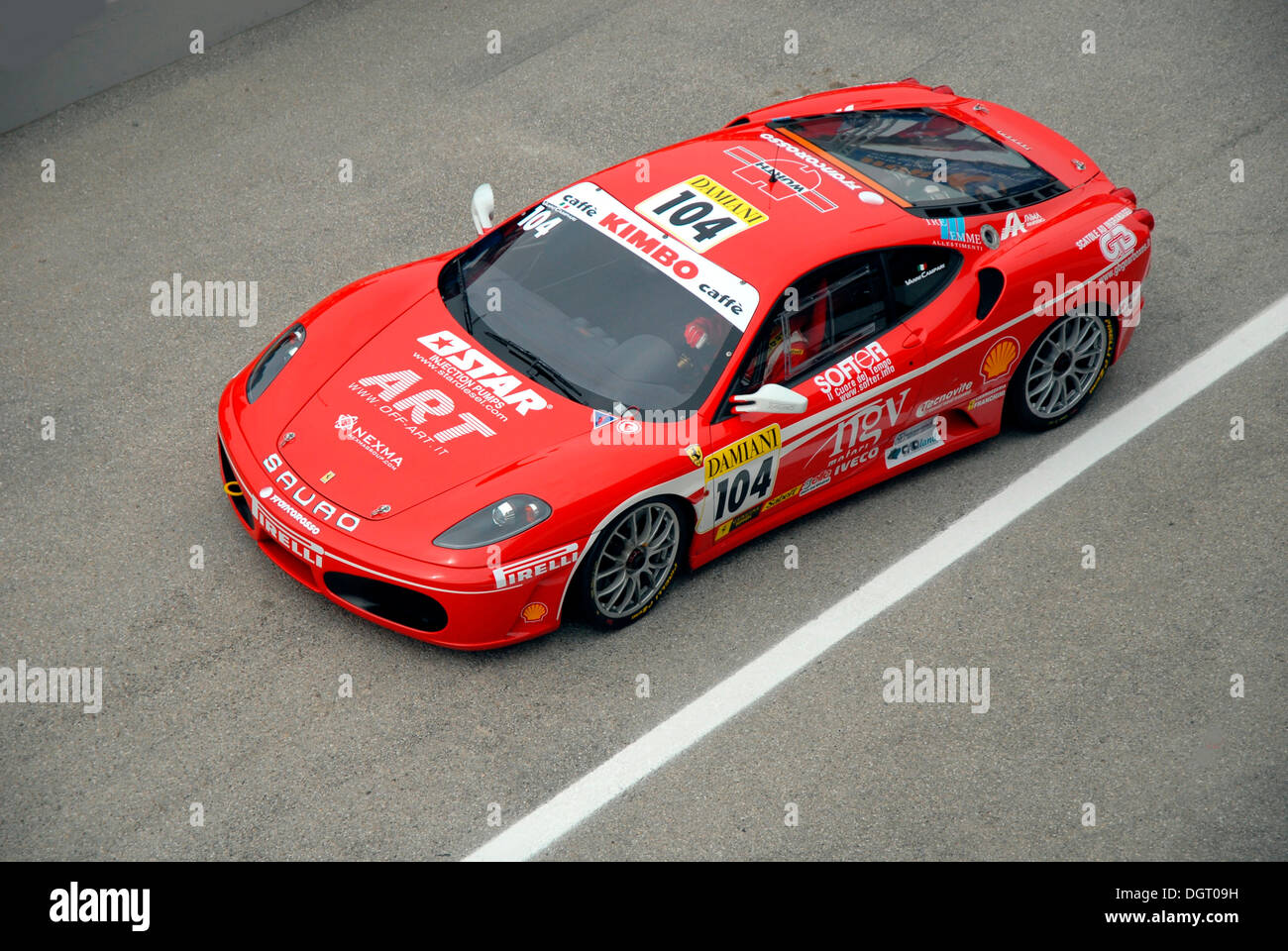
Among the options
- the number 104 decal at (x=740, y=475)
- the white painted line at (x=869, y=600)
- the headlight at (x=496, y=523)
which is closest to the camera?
the white painted line at (x=869, y=600)

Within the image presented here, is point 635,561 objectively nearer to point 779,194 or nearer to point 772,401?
point 772,401

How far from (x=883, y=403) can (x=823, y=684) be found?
1302 mm

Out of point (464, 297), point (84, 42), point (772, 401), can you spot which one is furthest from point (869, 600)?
point (84, 42)

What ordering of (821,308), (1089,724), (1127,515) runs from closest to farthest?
1. (1089,724)
2. (821,308)
3. (1127,515)

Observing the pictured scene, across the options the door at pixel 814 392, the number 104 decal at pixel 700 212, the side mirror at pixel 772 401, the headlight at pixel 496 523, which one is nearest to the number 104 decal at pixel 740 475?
the door at pixel 814 392

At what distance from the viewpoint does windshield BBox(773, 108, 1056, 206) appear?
6.40m

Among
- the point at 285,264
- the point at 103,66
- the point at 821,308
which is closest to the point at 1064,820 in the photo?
the point at 821,308

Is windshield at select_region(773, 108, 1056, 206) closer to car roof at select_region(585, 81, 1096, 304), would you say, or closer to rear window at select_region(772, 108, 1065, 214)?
rear window at select_region(772, 108, 1065, 214)

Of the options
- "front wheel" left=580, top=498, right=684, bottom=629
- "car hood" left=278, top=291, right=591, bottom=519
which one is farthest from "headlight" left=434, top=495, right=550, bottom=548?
"front wheel" left=580, top=498, right=684, bottom=629

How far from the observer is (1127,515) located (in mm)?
6398

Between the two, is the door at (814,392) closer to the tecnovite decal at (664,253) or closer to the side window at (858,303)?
the side window at (858,303)

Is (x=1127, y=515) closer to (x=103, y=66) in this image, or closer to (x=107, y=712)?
(x=107, y=712)

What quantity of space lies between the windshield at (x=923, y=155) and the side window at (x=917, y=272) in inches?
11.0

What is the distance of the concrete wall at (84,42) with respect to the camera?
834 centimetres
